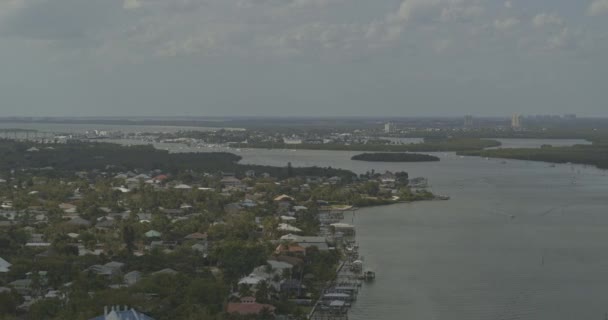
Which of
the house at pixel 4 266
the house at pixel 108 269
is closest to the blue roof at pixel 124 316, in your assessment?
the house at pixel 108 269

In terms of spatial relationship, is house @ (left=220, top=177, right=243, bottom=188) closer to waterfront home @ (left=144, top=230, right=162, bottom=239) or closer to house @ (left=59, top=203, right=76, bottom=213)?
house @ (left=59, top=203, right=76, bottom=213)

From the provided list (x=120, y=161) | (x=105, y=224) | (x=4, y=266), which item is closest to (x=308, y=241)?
(x=105, y=224)

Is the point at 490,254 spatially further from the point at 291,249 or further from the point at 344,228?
the point at 344,228

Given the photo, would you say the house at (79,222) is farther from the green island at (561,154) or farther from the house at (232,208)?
the green island at (561,154)

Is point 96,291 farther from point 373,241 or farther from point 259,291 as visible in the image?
point 373,241

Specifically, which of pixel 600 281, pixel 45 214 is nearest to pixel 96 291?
pixel 600 281

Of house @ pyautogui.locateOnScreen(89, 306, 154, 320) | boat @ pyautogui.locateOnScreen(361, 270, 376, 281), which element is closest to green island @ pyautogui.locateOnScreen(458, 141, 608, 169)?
boat @ pyautogui.locateOnScreen(361, 270, 376, 281)
